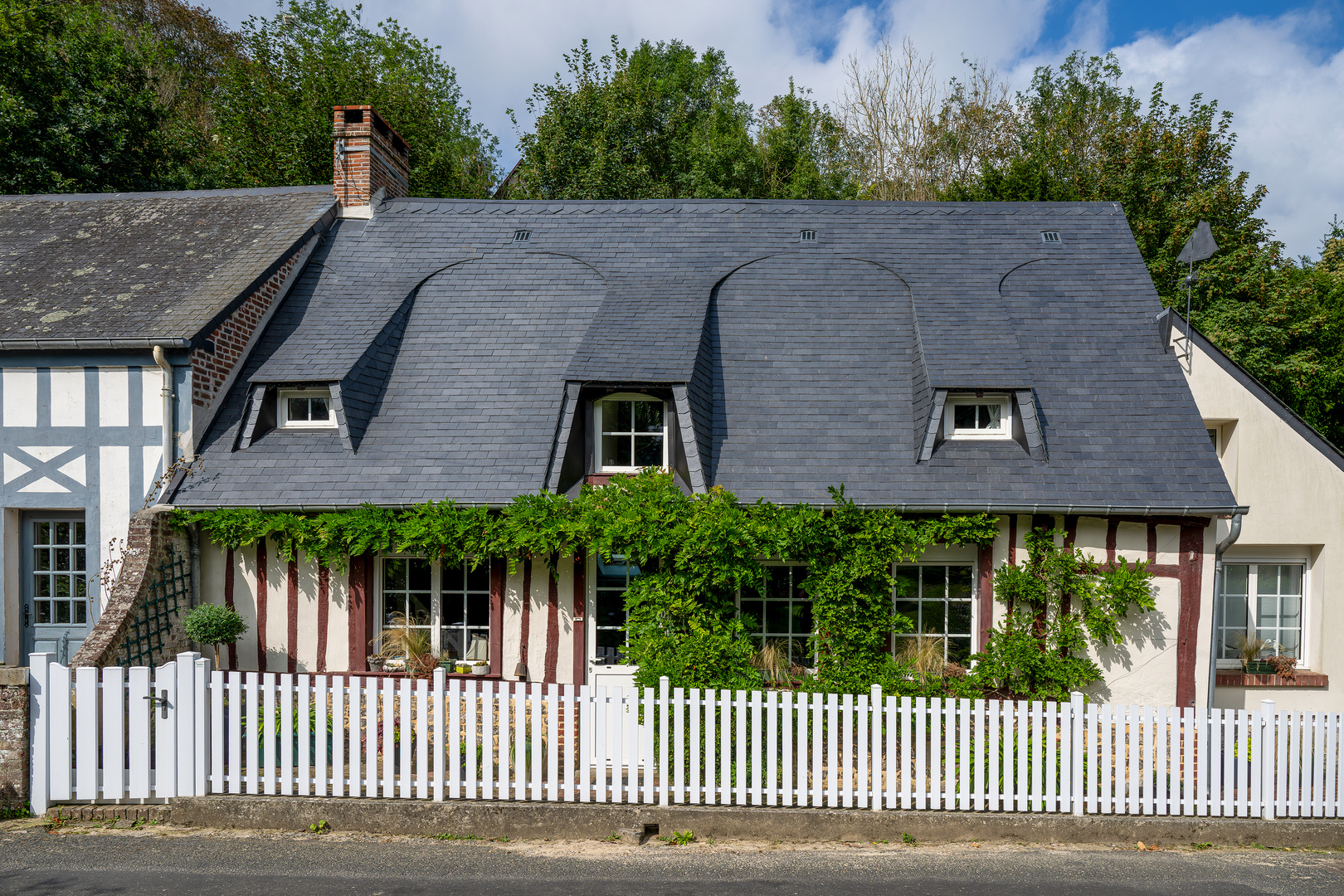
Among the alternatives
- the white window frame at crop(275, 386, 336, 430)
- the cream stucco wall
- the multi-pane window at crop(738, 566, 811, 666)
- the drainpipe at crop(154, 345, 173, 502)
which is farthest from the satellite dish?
the drainpipe at crop(154, 345, 173, 502)

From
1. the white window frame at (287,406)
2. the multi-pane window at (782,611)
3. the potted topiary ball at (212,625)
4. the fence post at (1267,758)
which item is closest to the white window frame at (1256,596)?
the fence post at (1267,758)

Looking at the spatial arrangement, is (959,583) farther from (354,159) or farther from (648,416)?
(354,159)

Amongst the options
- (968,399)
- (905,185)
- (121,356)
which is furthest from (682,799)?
(905,185)

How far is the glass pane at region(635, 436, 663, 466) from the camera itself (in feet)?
29.6

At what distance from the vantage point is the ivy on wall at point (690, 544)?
7.67m

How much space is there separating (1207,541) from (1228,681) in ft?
7.14

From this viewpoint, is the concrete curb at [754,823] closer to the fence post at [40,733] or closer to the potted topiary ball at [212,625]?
the fence post at [40,733]

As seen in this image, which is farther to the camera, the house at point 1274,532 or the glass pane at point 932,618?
the house at point 1274,532

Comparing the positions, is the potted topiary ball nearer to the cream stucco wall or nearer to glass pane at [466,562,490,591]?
glass pane at [466,562,490,591]

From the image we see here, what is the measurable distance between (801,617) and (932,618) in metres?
1.43

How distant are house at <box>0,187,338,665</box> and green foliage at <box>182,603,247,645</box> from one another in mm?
1524

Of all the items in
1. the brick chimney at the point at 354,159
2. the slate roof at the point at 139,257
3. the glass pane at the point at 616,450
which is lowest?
the glass pane at the point at 616,450

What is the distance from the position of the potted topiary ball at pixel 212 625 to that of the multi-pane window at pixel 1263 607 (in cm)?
1138

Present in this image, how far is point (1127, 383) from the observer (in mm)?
9312
